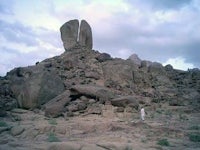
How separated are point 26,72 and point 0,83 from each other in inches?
85.8

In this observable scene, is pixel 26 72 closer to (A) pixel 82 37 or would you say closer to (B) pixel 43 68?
(B) pixel 43 68

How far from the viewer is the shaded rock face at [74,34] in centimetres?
3628

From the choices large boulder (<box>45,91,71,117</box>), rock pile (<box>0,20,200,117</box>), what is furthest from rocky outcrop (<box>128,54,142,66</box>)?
large boulder (<box>45,91,71,117</box>)

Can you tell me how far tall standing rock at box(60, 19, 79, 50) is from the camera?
36319 millimetres

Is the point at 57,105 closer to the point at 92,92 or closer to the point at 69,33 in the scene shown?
the point at 92,92

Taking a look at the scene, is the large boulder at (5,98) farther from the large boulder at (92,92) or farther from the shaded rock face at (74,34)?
the shaded rock face at (74,34)

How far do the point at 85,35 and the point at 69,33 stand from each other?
1.42m

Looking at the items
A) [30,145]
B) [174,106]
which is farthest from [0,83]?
[30,145]

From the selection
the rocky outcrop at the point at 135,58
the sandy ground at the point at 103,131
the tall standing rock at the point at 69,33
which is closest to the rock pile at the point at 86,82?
the tall standing rock at the point at 69,33

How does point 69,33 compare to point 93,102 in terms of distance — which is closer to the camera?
point 93,102

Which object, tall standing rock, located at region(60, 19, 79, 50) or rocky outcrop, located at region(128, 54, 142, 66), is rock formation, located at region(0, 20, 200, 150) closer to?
tall standing rock, located at region(60, 19, 79, 50)

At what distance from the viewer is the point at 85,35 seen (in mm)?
36406

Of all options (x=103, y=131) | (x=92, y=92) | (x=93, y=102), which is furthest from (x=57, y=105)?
(x=103, y=131)

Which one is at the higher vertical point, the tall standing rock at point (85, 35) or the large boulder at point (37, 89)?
the tall standing rock at point (85, 35)
